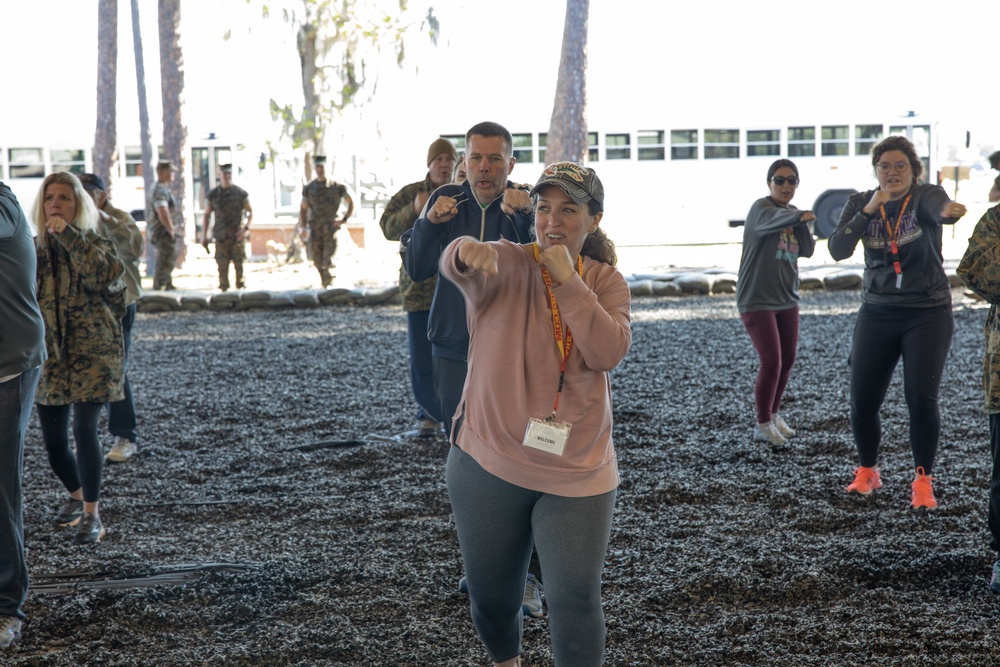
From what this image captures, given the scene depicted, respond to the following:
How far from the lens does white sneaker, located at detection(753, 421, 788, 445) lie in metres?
6.30

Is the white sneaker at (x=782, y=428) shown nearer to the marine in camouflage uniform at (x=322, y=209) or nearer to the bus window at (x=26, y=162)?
the marine in camouflage uniform at (x=322, y=209)

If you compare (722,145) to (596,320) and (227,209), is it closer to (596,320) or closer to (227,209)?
(227,209)

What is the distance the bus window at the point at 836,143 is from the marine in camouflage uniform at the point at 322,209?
1280 cm

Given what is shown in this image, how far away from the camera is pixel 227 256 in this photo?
15.5 meters

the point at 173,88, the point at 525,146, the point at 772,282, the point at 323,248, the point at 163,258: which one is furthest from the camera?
the point at 525,146

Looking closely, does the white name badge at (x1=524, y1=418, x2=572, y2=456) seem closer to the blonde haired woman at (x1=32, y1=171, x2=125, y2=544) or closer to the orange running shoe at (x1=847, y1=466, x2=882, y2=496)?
the blonde haired woman at (x1=32, y1=171, x2=125, y2=544)

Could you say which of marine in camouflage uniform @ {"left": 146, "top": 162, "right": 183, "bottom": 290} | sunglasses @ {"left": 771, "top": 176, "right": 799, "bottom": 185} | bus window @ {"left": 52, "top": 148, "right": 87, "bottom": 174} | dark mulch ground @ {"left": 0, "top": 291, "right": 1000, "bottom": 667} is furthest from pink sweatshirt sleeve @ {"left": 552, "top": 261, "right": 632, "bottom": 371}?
A: bus window @ {"left": 52, "top": 148, "right": 87, "bottom": 174}

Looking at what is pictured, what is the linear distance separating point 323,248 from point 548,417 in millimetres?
13736

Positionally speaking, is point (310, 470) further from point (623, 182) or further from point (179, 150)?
point (623, 182)

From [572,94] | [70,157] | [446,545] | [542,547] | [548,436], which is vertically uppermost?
[572,94]

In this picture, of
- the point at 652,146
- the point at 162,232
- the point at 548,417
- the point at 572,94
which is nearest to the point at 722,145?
the point at 652,146

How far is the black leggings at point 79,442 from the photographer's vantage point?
15.3 ft

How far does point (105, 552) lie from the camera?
180 inches

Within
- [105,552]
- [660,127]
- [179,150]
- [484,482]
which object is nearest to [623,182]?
[660,127]
